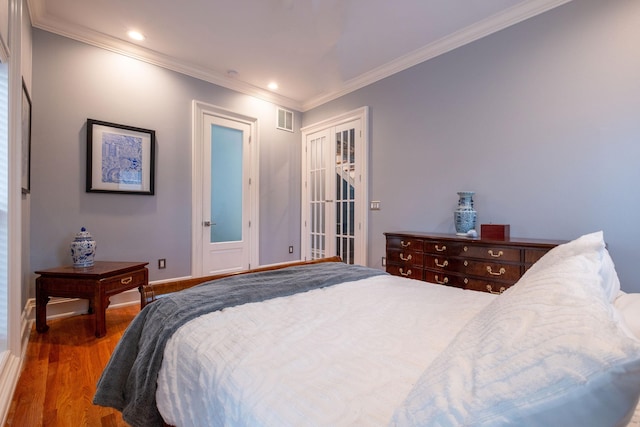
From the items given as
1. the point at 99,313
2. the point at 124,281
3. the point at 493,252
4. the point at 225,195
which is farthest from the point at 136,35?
the point at 493,252

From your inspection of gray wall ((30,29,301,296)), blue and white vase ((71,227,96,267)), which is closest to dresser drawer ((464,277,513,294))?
gray wall ((30,29,301,296))

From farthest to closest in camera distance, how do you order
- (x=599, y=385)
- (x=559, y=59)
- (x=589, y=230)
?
(x=559, y=59) → (x=589, y=230) → (x=599, y=385)

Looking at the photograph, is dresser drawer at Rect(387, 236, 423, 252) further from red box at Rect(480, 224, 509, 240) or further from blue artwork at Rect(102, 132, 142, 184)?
blue artwork at Rect(102, 132, 142, 184)

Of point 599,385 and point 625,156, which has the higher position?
point 625,156

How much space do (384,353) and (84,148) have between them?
3.51m

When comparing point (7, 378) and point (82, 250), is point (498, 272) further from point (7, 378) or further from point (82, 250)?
point (82, 250)

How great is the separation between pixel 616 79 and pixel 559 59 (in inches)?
16.8

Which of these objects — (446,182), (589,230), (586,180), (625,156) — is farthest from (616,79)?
(446,182)

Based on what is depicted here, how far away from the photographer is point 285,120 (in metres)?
4.66

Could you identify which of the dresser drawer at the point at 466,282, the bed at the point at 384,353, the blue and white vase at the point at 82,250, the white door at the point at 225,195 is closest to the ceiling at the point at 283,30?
the white door at the point at 225,195

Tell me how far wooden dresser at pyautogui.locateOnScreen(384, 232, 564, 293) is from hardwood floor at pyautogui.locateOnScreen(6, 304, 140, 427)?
2.40 m

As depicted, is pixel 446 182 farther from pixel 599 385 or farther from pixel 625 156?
pixel 599 385

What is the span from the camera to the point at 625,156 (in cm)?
209

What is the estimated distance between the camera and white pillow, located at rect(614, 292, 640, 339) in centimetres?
70
